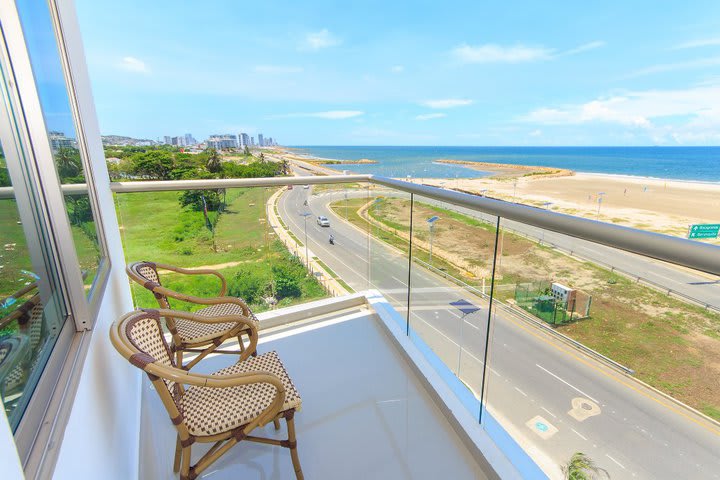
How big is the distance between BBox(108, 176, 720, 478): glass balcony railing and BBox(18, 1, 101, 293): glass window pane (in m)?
0.92

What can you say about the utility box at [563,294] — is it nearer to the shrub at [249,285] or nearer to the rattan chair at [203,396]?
the rattan chair at [203,396]

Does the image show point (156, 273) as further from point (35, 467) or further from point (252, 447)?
point (35, 467)

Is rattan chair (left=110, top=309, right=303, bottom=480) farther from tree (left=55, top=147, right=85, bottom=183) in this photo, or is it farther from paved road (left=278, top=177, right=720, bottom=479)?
paved road (left=278, top=177, right=720, bottom=479)

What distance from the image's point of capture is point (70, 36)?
67.5 inches

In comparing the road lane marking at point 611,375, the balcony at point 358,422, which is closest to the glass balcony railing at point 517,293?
the road lane marking at point 611,375

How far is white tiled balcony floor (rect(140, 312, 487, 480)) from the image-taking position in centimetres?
155

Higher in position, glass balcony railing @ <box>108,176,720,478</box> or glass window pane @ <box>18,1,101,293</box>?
glass window pane @ <box>18,1,101,293</box>

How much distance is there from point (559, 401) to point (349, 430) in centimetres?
107

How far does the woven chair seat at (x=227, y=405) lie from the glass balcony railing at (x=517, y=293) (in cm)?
101

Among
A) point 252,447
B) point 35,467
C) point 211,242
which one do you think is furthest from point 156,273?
point 35,467

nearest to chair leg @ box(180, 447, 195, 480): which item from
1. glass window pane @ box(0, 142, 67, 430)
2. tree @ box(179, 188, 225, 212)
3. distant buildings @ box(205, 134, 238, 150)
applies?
glass window pane @ box(0, 142, 67, 430)

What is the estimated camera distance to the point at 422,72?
32.9 m

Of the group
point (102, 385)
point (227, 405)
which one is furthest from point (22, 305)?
point (227, 405)

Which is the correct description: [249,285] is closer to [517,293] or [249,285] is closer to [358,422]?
[358,422]
